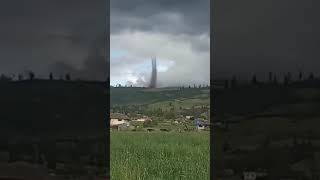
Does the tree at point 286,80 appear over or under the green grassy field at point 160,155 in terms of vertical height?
over

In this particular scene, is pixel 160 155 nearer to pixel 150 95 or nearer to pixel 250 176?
pixel 150 95

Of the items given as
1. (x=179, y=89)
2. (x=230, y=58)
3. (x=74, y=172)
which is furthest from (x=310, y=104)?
(x=74, y=172)

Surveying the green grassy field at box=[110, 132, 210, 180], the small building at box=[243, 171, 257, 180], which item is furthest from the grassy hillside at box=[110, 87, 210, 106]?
the small building at box=[243, 171, 257, 180]

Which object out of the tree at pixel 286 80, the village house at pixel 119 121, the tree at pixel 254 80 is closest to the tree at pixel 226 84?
the tree at pixel 254 80

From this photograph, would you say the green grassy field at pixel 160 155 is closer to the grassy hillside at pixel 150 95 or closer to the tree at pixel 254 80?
the grassy hillside at pixel 150 95

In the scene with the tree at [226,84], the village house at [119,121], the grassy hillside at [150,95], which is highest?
the tree at [226,84]

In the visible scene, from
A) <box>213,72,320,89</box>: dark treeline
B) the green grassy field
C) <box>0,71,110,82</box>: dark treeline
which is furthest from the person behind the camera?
the green grassy field

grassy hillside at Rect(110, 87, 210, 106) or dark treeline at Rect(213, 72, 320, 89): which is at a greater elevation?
dark treeline at Rect(213, 72, 320, 89)

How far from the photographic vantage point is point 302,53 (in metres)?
2.21

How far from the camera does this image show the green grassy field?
118 inches

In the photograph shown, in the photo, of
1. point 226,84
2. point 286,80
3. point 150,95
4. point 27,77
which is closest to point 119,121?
point 150,95

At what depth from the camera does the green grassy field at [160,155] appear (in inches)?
118

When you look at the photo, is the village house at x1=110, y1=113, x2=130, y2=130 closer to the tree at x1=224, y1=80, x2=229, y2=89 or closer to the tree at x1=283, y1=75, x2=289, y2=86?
the tree at x1=224, y1=80, x2=229, y2=89

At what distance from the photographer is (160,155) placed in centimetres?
321
